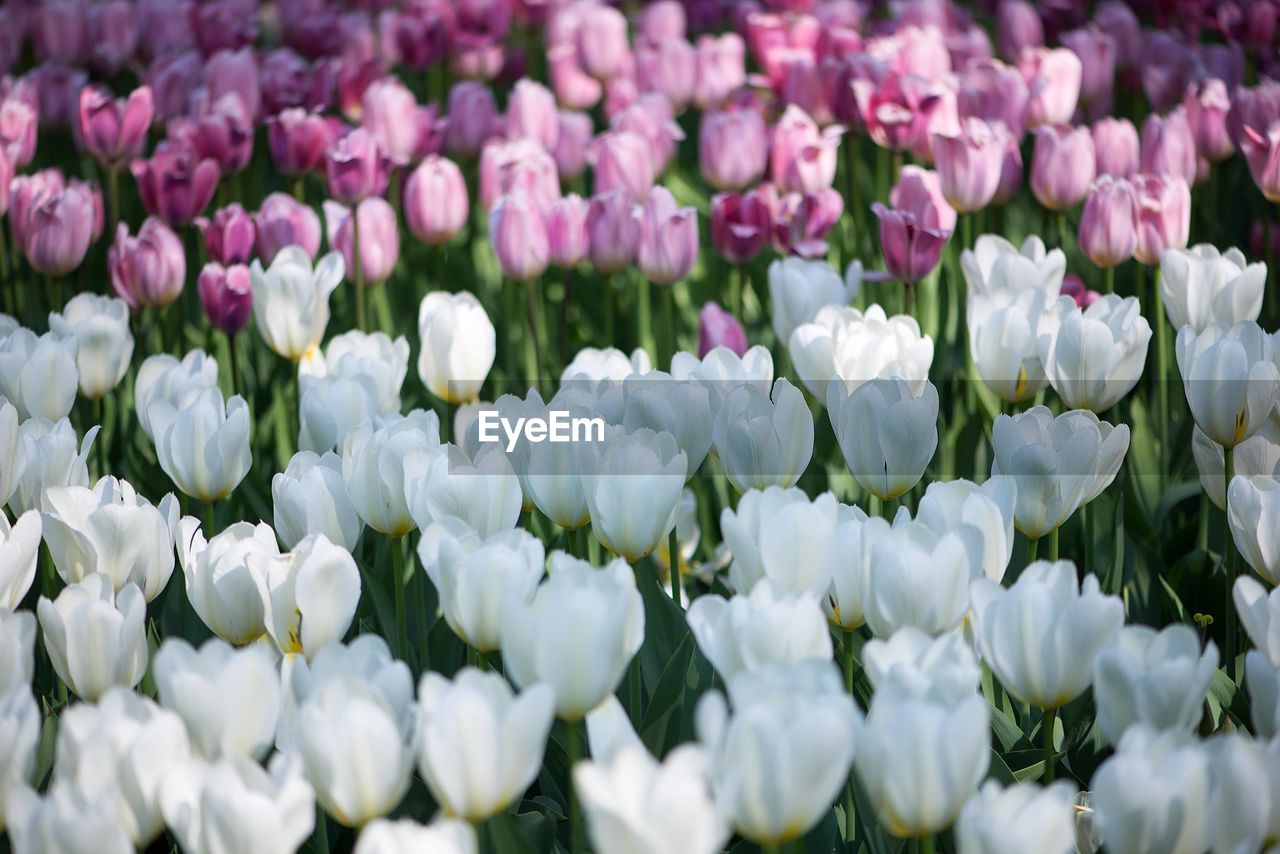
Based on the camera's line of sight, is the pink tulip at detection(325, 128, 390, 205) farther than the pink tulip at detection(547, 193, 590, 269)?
Yes

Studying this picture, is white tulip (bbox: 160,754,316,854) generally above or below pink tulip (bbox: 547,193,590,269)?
above

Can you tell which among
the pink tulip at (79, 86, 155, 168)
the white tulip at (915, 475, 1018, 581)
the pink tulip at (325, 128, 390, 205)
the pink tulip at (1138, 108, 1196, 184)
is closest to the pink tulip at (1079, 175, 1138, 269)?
the pink tulip at (1138, 108, 1196, 184)

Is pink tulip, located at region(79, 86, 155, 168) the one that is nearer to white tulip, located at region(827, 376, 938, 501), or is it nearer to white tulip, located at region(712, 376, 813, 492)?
white tulip, located at region(712, 376, 813, 492)

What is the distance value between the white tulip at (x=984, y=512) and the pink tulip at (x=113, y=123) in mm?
2474

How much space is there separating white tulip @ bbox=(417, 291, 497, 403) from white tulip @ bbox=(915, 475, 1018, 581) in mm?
944

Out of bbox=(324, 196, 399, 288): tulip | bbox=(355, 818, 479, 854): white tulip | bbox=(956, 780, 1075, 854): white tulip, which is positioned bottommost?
bbox=(324, 196, 399, 288): tulip

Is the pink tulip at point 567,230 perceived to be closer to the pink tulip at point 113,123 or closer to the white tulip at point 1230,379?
the pink tulip at point 113,123

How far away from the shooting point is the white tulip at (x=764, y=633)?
4.26 feet

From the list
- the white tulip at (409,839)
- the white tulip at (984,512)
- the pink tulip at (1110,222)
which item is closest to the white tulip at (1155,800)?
the white tulip at (984,512)

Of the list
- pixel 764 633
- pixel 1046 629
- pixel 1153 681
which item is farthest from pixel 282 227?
pixel 1153 681

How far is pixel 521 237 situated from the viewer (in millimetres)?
2818

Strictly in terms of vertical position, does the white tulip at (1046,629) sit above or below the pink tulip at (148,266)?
above

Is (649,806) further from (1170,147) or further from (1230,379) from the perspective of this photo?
(1170,147)

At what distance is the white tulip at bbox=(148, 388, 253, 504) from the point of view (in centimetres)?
184
